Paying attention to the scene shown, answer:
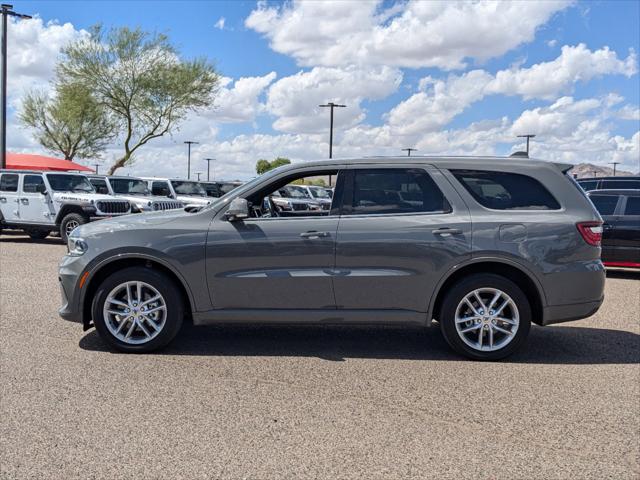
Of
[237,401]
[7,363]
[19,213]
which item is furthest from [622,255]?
[19,213]

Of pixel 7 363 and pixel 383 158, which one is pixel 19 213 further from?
pixel 383 158

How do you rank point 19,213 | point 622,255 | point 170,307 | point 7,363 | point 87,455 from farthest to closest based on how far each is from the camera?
point 19,213, point 622,255, point 170,307, point 7,363, point 87,455

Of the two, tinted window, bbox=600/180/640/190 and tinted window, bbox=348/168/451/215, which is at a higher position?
tinted window, bbox=600/180/640/190

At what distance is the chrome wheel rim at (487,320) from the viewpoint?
5.45 meters

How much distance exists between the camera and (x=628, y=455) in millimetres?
3572

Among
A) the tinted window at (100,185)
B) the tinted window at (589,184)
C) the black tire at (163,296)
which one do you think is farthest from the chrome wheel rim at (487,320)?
the tinted window at (589,184)

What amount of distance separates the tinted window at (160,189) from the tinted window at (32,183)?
12.0 feet

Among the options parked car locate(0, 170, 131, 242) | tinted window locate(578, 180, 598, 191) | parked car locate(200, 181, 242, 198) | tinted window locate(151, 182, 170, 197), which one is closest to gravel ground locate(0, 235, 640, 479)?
parked car locate(0, 170, 131, 242)

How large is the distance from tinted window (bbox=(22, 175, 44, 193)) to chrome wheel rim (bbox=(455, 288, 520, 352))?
13609 millimetres

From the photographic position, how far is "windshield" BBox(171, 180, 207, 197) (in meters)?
19.6

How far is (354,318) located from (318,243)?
736 mm

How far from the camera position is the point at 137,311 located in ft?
18.1

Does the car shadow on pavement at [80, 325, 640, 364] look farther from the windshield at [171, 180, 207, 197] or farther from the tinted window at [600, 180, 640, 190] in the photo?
the windshield at [171, 180, 207, 197]

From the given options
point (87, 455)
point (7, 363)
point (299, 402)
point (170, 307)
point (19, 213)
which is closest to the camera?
point (87, 455)
